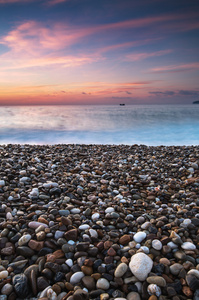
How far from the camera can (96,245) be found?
181cm

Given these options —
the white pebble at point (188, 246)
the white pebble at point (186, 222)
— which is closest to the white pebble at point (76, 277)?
the white pebble at point (188, 246)

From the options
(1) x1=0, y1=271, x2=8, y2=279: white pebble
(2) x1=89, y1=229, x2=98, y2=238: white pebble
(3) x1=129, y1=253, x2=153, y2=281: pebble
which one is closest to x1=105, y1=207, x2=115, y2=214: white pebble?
(2) x1=89, y1=229, x2=98, y2=238: white pebble

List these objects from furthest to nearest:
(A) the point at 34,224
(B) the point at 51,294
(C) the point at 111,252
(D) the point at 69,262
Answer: (A) the point at 34,224, (C) the point at 111,252, (D) the point at 69,262, (B) the point at 51,294

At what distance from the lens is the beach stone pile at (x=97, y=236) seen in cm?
145

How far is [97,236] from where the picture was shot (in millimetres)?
Answer: 1935

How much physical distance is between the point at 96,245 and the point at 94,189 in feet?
4.13

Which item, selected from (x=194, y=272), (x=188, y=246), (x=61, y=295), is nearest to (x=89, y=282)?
(x=61, y=295)

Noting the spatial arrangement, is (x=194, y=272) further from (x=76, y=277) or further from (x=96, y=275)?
(x=76, y=277)

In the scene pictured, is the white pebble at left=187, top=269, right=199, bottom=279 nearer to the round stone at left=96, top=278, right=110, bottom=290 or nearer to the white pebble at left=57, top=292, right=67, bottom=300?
the round stone at left=96, top=278, right=110, bottom=290

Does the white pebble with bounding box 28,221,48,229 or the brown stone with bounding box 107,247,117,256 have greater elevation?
the white pebble with bounding box 28,221,48,229

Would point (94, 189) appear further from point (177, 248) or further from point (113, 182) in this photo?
point (177, 248)

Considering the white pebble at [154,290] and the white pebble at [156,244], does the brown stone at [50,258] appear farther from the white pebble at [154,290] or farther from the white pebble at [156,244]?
the white pebble at [156,244]

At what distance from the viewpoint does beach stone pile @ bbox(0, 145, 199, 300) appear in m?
1.45

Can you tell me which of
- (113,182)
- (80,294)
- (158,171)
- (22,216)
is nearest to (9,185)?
(22,216)
